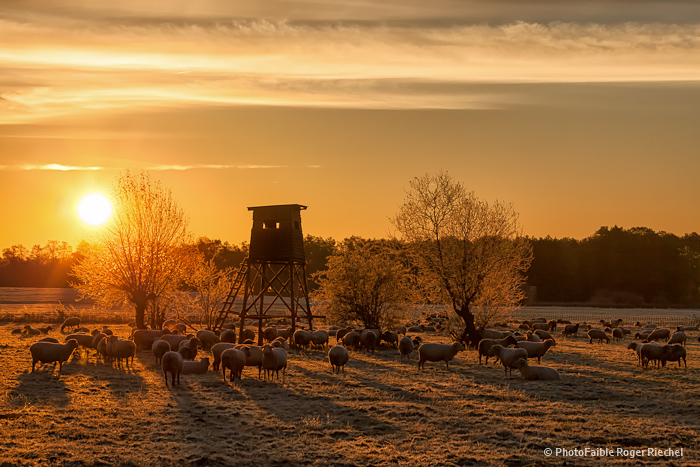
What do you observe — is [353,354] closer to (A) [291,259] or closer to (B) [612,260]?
(A) [291,259]

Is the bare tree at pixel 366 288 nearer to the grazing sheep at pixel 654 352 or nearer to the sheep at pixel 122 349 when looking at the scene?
the grazing sheep at pixel 654 352

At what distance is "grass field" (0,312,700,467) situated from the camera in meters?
13.6

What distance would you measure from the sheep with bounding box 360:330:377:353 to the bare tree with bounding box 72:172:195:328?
16.5m

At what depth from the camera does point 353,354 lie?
33.9m

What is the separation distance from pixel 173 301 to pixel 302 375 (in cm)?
2493

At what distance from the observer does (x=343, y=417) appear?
17.4 metres

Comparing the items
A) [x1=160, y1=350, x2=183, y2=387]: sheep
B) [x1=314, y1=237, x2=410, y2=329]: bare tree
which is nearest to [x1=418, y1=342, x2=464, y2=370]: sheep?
[x1=160, y1=350, x2=183, y2=387]: sheep

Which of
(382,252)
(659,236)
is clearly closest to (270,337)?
(382,252)

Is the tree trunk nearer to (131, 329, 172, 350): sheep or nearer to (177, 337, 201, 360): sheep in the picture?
(177, 337, 201, 360): sheep

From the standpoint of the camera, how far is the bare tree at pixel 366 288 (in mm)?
41031

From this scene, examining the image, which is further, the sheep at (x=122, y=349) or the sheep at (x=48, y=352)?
the sheep at (x=122, y=349)

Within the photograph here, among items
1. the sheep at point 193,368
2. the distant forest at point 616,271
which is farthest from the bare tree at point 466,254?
the distant forest at point 616,271

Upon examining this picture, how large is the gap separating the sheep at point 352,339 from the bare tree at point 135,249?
1549 cm

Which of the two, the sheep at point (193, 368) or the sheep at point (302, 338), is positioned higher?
the sheep at point (302, 338)
